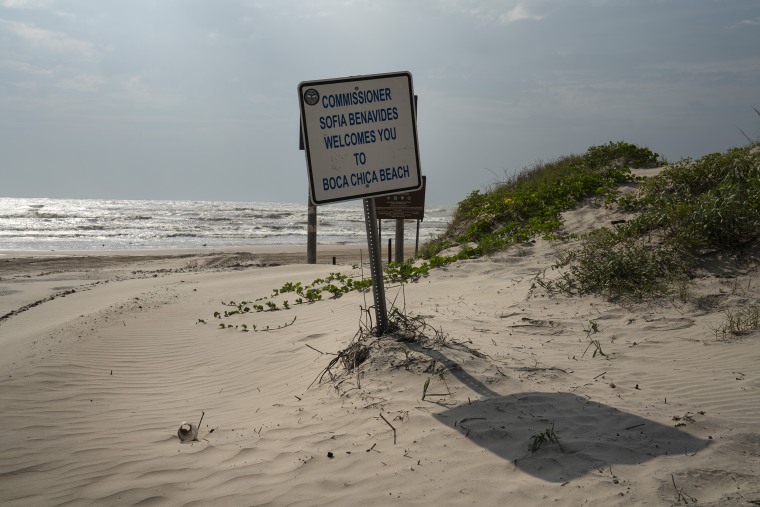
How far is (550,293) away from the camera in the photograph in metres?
7.24

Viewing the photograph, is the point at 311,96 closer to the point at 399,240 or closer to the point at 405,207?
the point at 405,207

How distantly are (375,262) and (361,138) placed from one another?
102 cm

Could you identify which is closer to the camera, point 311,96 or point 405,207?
point 311,96

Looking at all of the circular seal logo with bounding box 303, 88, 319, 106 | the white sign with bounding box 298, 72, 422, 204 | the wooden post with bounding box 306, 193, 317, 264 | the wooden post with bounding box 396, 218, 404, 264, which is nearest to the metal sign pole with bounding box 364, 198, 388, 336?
the white sign with bounding box 298, 72, 422, 204

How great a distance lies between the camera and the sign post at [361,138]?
4.79 metres

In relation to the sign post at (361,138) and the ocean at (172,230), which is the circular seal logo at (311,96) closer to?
the sign post at (361,138)

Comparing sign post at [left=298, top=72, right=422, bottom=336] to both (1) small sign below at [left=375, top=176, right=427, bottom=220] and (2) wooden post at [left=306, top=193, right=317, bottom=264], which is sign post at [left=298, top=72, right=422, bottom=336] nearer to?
(1) small sign below at [left=375, top=176, right=427, bottom=220]

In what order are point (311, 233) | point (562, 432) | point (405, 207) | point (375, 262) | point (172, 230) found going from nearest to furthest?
point (562, 432) < point (375, 262) < point (405, 207) < point (311, 233) < point (172, 230)

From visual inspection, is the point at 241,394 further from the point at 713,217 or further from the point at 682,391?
the point at 713,217

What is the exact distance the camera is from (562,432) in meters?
3.67

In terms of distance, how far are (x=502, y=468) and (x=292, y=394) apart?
7.22 ft

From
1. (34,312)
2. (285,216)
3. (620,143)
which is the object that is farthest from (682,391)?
(285,216)

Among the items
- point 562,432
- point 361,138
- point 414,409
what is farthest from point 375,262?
point 562,432

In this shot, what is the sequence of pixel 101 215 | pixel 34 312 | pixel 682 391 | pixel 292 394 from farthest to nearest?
pixel 101 215 → pixel 34 312 → pixel 292 394 → pixel 682 391
